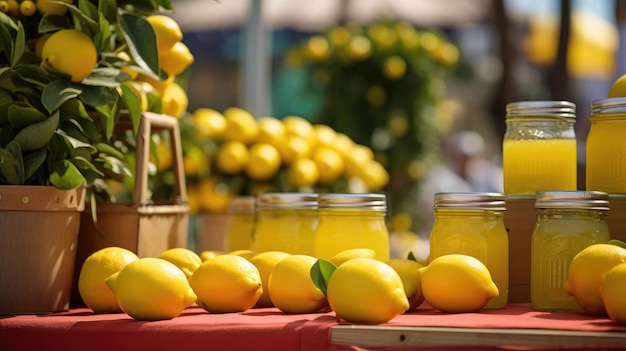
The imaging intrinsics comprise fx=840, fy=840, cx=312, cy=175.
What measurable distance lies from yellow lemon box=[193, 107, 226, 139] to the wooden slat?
6.23 ft

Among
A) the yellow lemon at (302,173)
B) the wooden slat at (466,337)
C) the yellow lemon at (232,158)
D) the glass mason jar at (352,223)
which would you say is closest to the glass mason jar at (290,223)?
the glass mason jar at (352,223)

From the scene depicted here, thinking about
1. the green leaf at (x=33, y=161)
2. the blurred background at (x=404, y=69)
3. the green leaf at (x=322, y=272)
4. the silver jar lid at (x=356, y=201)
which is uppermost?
the blurred background at (x=404, y=69)

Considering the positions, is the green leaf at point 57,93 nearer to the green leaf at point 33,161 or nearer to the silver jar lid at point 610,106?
the green leaf at point 33,161

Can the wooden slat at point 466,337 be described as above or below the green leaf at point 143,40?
below

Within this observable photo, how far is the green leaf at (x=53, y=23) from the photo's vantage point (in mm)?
1491

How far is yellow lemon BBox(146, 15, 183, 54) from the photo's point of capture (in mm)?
1685

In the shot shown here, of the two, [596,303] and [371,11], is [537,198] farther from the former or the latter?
[371,11]

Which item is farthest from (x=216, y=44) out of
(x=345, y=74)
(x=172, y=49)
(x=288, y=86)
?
(x=172, y=49)

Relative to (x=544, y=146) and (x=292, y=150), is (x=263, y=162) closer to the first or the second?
(x=292, y=150)

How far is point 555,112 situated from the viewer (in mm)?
1481

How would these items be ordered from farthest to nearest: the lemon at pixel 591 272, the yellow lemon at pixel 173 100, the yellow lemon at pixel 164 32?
the yellow lemon at pixel 173 100 → the yellow lemon at pixel 164 32 → the lemon at pixel 591 272

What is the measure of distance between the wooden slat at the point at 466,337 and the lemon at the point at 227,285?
10.5 inches

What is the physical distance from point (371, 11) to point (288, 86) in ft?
11.2

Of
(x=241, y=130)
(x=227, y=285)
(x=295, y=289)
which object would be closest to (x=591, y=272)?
(x=295, y=289)
